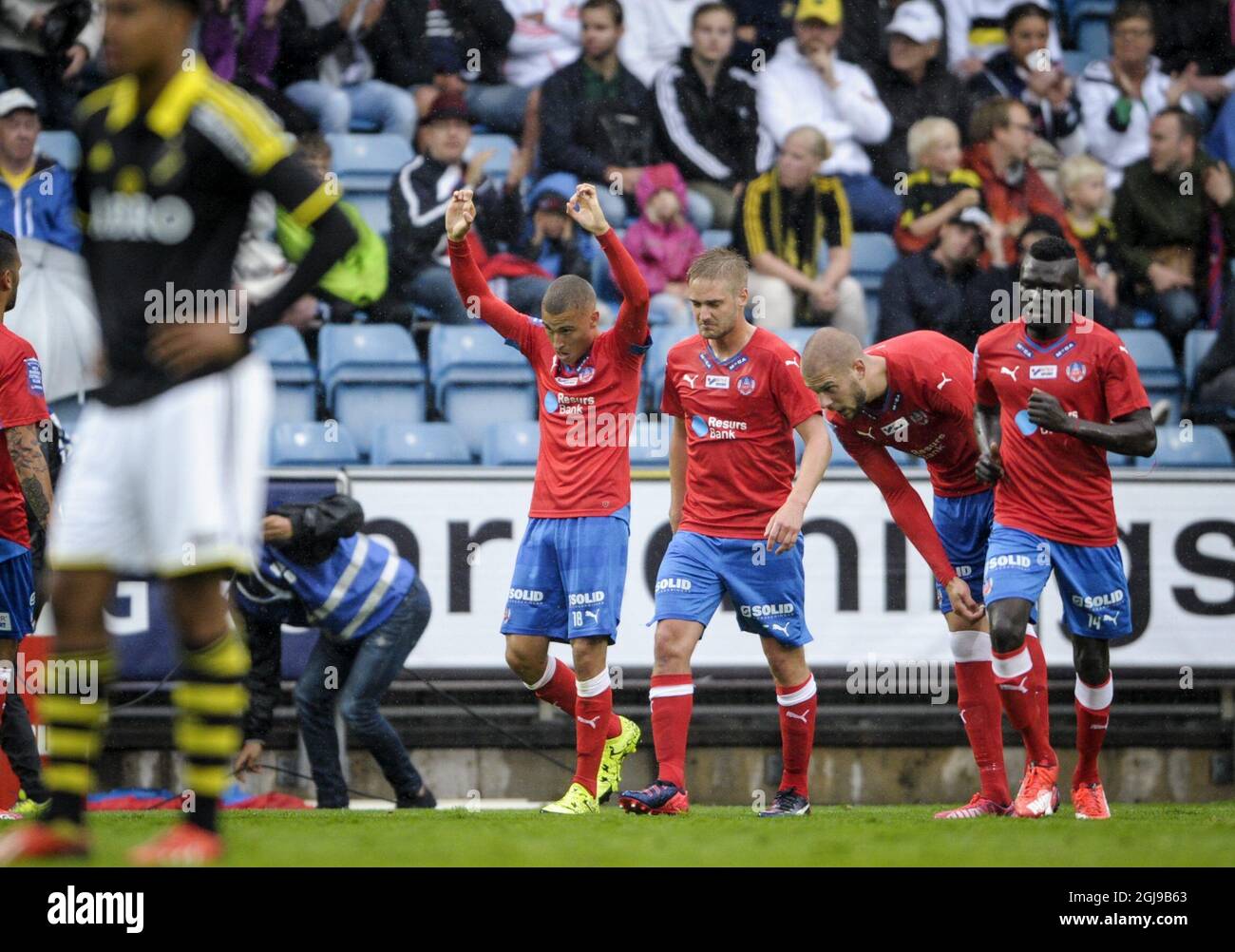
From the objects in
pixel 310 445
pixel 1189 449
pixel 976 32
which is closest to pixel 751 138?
pixel 976 32

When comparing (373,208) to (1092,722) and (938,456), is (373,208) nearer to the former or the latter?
(938,456)

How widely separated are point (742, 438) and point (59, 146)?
7096 mm

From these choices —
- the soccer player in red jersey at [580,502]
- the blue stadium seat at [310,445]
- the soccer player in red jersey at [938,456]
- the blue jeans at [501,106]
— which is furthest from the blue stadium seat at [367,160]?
the soccer player in red jersey at [938,456]

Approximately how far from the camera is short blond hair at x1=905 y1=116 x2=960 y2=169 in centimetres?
1263

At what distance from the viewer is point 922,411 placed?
706 centimetres

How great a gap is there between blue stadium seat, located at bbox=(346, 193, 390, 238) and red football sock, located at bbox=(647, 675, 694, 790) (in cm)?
631

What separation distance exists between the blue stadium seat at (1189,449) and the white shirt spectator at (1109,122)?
2.77 m

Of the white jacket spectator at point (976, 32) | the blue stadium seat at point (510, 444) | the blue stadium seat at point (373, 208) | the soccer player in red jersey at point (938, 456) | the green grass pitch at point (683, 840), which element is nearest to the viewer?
the green grass pitch at point (683, 840)

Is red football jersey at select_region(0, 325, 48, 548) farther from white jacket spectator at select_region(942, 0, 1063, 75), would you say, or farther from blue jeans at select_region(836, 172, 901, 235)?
white jacket spectator at select_region(942, 0, 1063, 75)

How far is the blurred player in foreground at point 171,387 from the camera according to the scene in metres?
4.22

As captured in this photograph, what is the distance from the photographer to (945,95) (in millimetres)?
13203

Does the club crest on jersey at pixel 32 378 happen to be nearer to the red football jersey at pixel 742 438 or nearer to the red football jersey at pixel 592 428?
the red football jersey at pixel 592 428

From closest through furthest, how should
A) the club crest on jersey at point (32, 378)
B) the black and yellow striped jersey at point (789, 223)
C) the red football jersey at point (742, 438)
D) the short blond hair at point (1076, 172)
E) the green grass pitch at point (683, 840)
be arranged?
the green grass pitch at point (683, 840)
the red football jersey at point (742, 438)
the club crest on jersey at point (32, 378)
the black and yellow striped jersey at point (789, 223)
the short blond hair at point (1076, 172)

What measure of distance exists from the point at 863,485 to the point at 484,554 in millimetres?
2317
